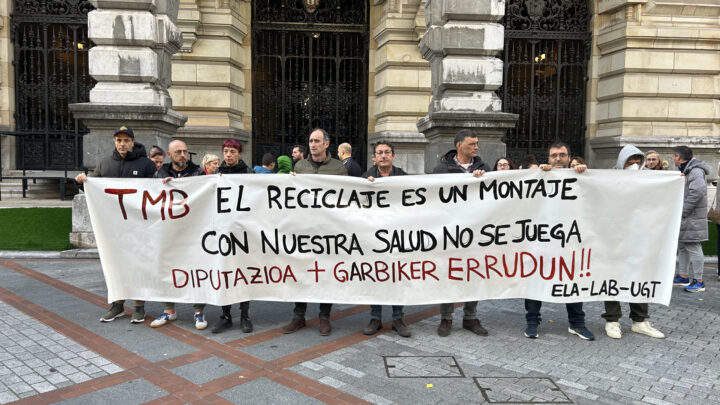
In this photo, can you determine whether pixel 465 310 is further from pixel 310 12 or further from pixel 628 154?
pixel 310 12

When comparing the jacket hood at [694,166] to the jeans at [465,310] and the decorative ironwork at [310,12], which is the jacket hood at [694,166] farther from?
the decorative ironwork at [310,12]

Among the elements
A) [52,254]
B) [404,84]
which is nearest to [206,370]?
[52,254]

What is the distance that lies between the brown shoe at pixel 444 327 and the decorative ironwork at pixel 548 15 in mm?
11660

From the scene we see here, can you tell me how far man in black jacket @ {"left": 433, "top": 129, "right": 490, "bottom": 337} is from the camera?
16.6ft

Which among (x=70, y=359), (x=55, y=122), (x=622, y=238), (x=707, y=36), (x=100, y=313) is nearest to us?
(x=70, y=359)

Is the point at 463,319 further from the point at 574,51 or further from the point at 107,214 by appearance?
the point at 574,51

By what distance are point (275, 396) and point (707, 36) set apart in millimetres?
14534

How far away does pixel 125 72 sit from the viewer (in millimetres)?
8578

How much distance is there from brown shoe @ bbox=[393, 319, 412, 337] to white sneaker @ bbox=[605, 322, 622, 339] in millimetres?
1884

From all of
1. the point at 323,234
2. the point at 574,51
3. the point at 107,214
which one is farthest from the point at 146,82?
the point at 574,51

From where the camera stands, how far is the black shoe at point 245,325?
504cm

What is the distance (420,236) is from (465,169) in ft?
2.73

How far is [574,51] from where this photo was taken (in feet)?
49.1

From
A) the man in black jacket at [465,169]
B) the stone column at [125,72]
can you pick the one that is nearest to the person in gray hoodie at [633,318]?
the man in black jacket at [465,169]
